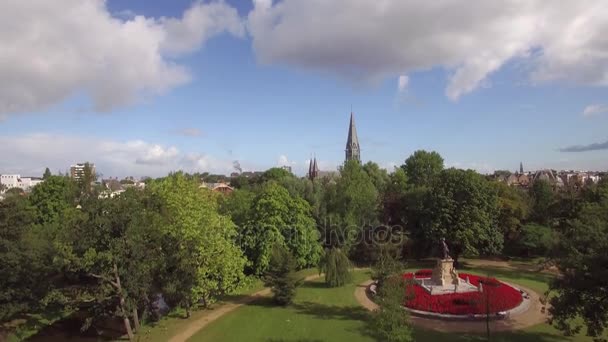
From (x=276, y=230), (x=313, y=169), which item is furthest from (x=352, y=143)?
(x=276, y=230)

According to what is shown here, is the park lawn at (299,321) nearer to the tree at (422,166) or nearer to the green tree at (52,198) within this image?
the green tree at (52,198)

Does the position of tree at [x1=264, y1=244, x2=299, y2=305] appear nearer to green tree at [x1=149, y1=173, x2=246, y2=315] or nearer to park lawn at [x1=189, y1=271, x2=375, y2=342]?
park lawn at [x1=189, y1=271, x2=375, y2=342]

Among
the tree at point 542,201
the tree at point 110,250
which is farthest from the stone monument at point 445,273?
the tree at point 542,201

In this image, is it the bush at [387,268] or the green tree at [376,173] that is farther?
the green tree at [376,173]

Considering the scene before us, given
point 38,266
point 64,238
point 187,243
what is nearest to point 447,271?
point 187,243

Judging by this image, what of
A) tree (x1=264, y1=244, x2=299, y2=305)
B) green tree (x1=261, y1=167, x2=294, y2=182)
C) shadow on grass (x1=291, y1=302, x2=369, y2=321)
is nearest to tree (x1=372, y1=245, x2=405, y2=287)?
shadow on grass (x1=291, y1=302, x2=369, y2=321)

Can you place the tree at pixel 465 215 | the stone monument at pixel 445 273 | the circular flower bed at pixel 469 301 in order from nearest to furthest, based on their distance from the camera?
the circular flower bed at pixel 469 301 < the stone monument at pixel 445 273 < the tree at pixel 465 215

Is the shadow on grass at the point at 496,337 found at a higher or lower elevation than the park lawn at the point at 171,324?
higher
